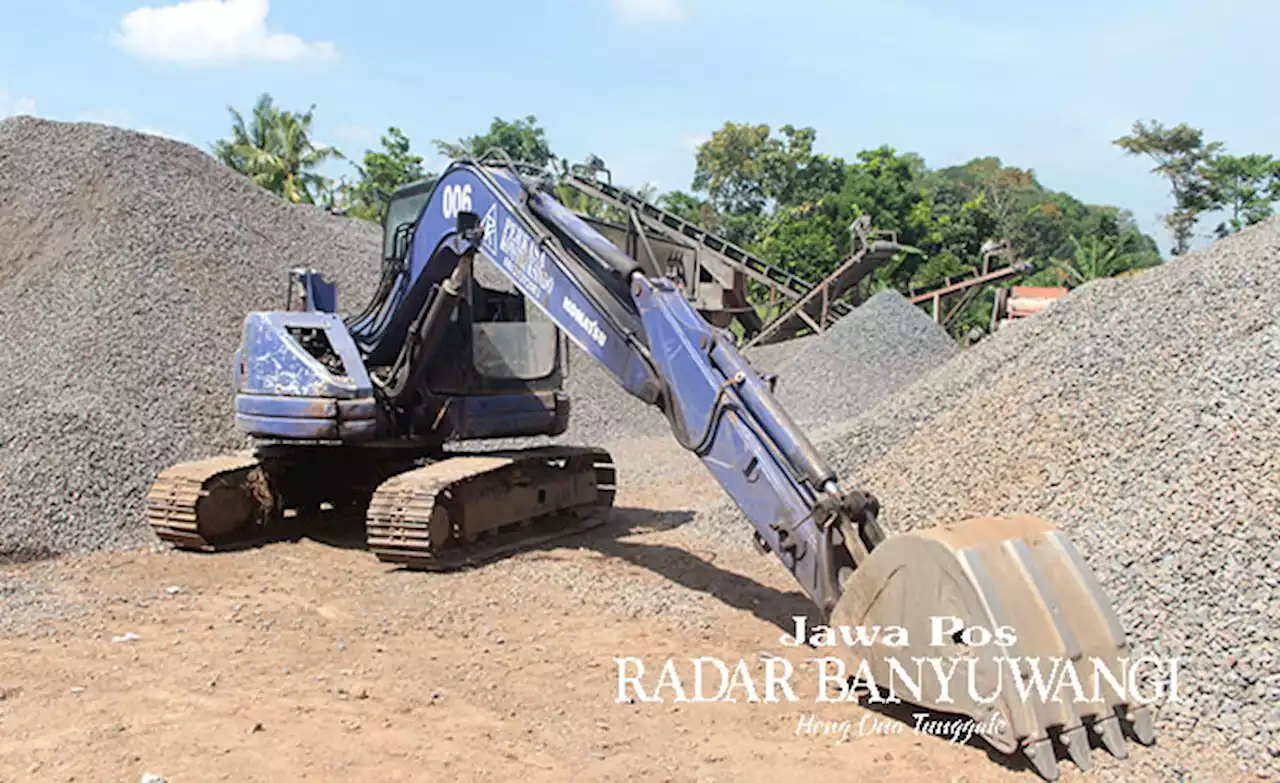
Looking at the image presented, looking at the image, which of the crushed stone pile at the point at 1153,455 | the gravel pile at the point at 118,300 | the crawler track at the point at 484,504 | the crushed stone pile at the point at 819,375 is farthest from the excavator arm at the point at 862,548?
the crushed stone pile at the point at 819,375

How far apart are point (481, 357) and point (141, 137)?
12.2 m

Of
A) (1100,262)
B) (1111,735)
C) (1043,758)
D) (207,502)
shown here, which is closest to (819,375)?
(207,502)

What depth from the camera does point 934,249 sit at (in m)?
35.3

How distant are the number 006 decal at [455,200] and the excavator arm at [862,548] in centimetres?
86

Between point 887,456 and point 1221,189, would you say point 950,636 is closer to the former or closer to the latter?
point 887,456

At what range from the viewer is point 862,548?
4793 mm

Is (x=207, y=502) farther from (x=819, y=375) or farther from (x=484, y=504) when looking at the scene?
(x=819, y=375)

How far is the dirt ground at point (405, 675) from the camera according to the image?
13.8 feet

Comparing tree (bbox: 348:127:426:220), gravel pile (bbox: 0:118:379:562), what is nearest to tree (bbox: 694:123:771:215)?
tree (bbox: 348:127:426:220)

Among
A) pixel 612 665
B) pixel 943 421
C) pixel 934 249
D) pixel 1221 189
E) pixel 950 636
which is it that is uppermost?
pixel 1221 189

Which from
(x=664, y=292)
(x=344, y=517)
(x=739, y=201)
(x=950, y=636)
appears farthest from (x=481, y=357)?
(x=739, y=201)

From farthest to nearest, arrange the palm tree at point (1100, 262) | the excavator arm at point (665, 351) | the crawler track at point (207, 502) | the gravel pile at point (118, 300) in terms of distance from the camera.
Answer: the palm tree at point (1100, 262) < the gravel pile at point (118, 300) < the crawler track at point (207, 502) < the excavator arm at point (665, 351)

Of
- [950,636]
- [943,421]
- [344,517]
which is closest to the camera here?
[950,636]

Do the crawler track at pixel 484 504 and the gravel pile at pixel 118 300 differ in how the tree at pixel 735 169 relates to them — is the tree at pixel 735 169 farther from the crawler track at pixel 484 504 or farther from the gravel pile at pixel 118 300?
the crawler track at pixel 484 504
